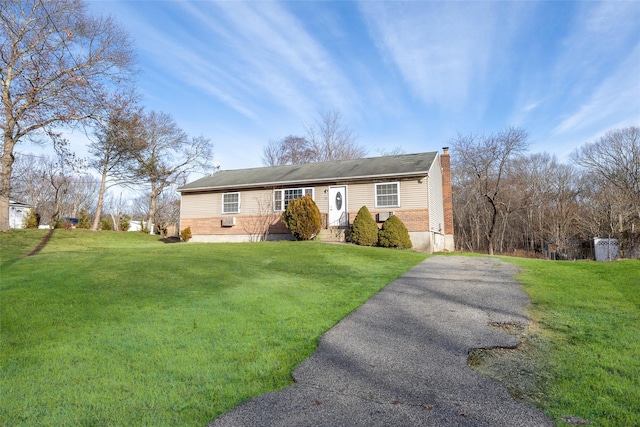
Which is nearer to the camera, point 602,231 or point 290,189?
point 290,189

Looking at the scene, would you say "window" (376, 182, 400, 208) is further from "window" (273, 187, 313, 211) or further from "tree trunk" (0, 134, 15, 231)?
"tree trunk" (0, 134, 15, 231)

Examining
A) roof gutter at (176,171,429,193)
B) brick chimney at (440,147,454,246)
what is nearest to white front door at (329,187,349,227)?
roof gutter at (176,171,429,193)

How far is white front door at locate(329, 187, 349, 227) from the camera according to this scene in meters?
17.5

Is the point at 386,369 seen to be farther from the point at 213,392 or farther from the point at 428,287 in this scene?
the point at 428,287

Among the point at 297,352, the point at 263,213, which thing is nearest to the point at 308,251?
the point at 263,213

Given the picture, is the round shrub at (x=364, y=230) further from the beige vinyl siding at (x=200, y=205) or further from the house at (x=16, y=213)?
the house at (x=16, y=213)

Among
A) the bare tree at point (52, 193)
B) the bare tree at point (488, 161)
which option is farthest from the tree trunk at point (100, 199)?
the bare tree at point (488, 161)

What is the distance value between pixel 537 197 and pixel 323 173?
2328cm

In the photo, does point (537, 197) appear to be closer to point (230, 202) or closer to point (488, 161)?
point (488, 161)

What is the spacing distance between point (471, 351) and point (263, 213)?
15.8m

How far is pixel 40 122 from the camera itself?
46.4 ft

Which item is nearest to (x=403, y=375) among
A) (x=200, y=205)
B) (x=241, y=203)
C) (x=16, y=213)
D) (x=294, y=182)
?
(x=294, y=182)

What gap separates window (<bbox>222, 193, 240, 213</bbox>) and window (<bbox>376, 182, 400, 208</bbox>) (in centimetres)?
752

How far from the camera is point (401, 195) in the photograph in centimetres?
1659
